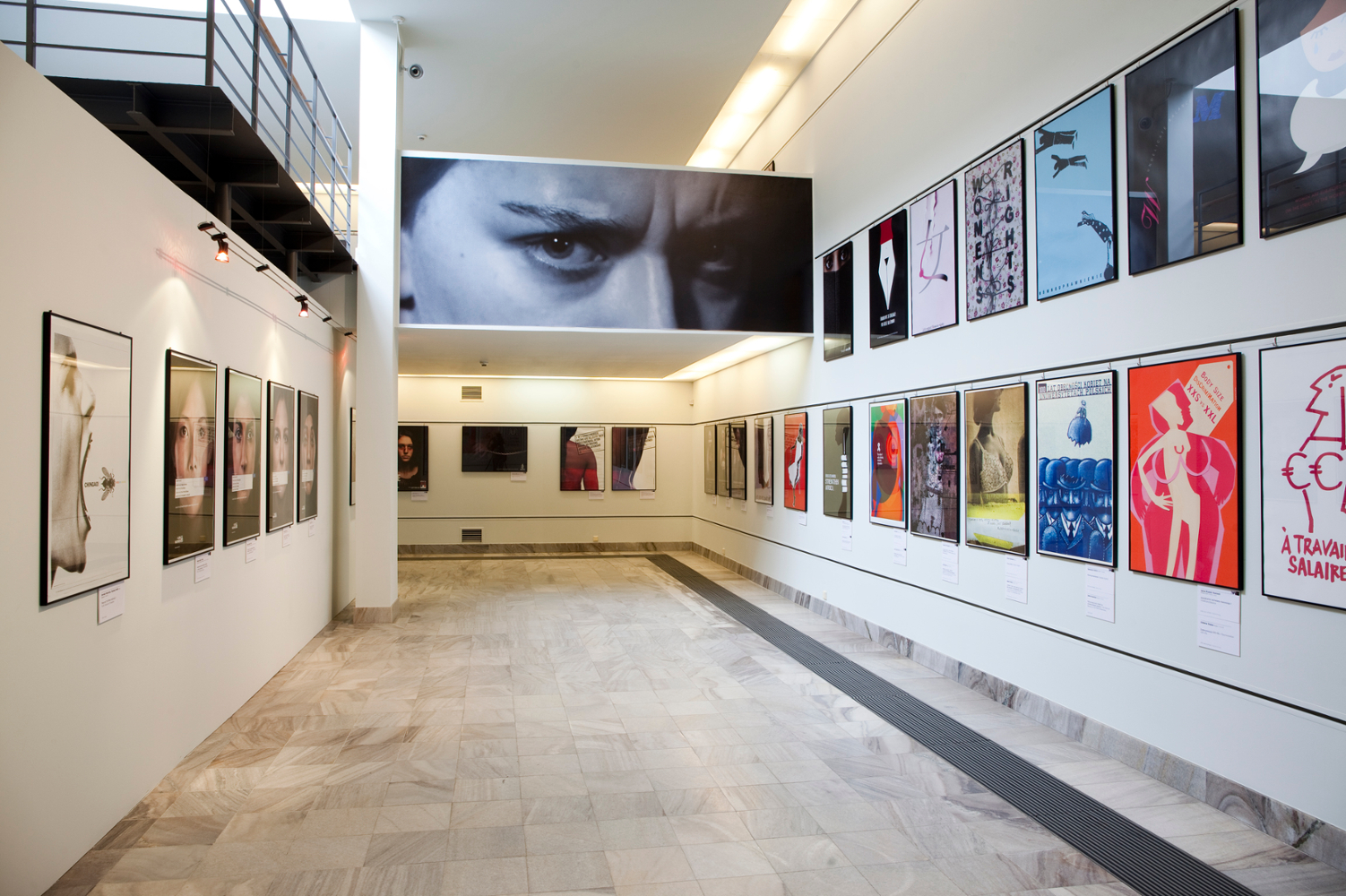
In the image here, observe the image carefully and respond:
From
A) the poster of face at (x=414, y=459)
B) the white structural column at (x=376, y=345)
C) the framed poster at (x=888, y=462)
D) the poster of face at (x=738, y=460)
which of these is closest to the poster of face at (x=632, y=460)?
the poster of face at (x=738, y=460)

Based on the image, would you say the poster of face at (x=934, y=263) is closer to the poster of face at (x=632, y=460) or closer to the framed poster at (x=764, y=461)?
the framed poster at (x=764, y=461)

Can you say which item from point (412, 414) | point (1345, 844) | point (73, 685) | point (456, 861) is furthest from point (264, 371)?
point (412, 414)

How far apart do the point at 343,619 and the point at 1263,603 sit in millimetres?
9021

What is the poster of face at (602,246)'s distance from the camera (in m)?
9.87

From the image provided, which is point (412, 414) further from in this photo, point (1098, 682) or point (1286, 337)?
point (1286, 337)

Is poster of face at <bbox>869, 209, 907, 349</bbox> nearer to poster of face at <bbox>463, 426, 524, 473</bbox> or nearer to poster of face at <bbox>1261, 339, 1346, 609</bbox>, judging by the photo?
poster of face at <bbox>1261, 339, 1346, 609</bbox>

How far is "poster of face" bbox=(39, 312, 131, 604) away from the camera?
3509 millimetres

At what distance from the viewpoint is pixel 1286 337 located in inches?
157

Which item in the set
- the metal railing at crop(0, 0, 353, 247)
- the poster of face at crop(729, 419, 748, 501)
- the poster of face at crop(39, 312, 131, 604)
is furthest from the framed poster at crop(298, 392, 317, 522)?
the poster of face at crop(729, 419, 748, 501)

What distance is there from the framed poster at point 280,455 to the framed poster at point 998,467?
588cm

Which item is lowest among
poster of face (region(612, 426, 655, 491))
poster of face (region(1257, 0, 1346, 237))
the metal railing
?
poster of face (region(612, 426, 655, 491))

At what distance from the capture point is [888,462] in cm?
817
